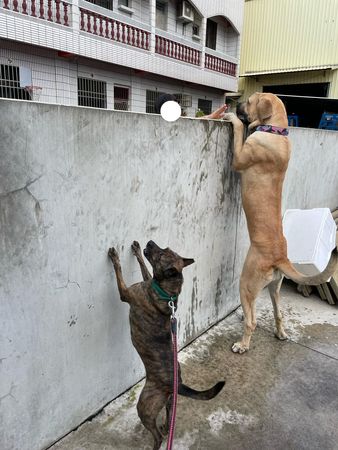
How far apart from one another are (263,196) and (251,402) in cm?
161

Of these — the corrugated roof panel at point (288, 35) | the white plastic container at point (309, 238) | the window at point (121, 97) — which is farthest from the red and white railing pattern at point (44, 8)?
the corrugated roof panel at point (288, 35)

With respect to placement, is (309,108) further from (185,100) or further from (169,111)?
(169,111)

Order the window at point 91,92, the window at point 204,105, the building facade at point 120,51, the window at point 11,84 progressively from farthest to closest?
1. the window at point 204,105
2. the window at point 91,92
3. the building facade at point 120,51
4. the window at point 11,84

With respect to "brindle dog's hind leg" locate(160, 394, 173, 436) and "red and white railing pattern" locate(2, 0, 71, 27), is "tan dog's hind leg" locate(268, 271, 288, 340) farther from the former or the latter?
"red and white railing pattern" locate(2, 0, 71, 27)

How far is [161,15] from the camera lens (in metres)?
14.6

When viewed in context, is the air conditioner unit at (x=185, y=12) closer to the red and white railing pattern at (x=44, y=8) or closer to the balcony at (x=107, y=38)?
the balcony at (x=107, y=38)

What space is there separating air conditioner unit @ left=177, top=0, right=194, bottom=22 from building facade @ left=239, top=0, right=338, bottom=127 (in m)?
4.88

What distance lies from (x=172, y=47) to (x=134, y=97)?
2747 mm

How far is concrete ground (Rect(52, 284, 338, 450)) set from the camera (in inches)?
82.8

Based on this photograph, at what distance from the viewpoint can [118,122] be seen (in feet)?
6.49

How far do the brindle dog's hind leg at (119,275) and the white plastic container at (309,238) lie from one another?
209 cm

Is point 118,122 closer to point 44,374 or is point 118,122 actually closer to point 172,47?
point 44,374

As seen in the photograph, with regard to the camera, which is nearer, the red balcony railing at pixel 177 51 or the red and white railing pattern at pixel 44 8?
the red and white railing pattern at pixel 44 8

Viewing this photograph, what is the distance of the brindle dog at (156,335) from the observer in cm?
181
